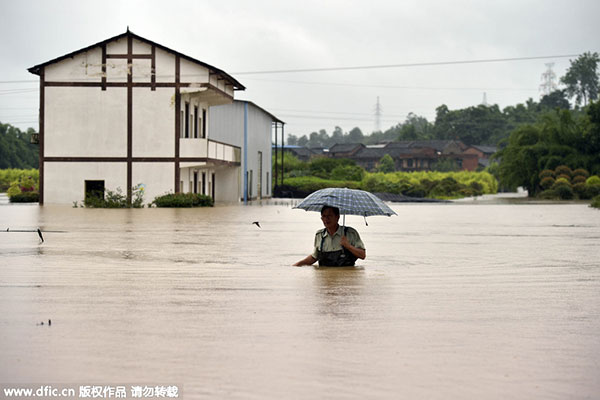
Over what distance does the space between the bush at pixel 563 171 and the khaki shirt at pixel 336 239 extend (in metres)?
60.4

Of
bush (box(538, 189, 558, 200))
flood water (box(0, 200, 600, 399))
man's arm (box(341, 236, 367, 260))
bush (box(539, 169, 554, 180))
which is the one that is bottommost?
flood water (box(0, 200, 600, 399))

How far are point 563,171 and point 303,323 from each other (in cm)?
6592

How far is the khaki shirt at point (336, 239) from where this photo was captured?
12922mm

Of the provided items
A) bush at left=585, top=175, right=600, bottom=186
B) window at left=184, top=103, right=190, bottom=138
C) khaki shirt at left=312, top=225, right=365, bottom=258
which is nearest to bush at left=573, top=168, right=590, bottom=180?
bush at left=585, top=175, right=600, bottom=186

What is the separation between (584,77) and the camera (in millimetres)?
148000

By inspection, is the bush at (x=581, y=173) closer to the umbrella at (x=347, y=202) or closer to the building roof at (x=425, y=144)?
the umbrella at (x=347, y=202)

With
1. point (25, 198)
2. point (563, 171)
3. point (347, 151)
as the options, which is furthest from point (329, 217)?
point (347, 151)

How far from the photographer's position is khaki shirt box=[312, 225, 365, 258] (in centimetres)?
1292

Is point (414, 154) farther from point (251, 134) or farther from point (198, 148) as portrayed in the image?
point (198, 148)

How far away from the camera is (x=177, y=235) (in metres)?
22.5

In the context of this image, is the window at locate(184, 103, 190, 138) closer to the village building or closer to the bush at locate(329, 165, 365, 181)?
the bush at locate(329, 165, 365, 181)

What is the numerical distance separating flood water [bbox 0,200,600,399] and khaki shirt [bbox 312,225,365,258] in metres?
0.37

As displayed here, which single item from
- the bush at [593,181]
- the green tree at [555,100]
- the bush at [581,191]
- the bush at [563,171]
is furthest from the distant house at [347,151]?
the bush at [581,191]

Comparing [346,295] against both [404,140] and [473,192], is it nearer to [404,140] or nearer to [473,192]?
[473,192]
